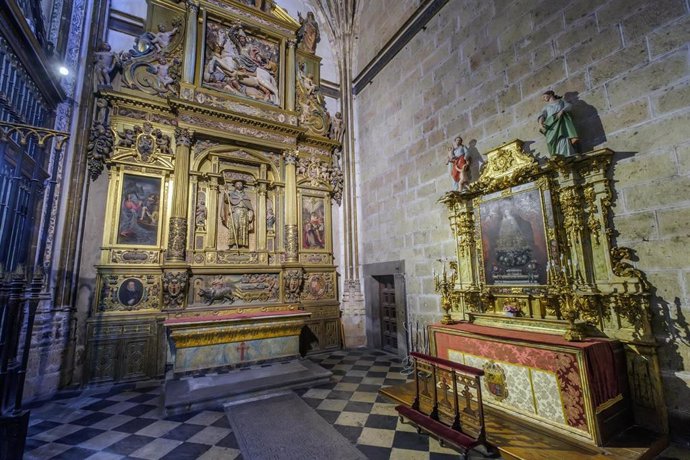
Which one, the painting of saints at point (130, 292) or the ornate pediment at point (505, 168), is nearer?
the ornate pediment at point (505, 168)

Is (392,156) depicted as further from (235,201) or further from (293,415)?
(293,415)

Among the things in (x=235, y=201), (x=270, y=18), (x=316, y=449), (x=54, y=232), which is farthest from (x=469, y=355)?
(x=270, y=18)

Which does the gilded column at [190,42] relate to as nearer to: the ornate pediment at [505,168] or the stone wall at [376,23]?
the stone wall at [376,23]

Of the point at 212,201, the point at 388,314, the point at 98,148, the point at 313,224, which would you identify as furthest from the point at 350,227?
the point at 98,148

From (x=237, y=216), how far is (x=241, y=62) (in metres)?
4.06

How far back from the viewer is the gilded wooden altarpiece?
6.13 metres

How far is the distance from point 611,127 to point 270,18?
839 centimetres

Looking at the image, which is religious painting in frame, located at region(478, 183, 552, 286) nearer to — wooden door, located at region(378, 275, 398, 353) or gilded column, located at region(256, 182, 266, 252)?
wooden door, located at region(378, 275, 398, 353)

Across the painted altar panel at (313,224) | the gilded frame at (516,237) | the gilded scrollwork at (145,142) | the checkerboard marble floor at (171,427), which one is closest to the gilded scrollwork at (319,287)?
the painted altar panel at (313,224)

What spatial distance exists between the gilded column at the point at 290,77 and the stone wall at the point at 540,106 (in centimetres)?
233

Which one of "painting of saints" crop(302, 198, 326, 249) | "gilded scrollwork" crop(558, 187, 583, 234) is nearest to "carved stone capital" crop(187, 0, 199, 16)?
"painting of saints" crop(302, 198, 326, 249)

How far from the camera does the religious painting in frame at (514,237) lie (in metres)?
4.26

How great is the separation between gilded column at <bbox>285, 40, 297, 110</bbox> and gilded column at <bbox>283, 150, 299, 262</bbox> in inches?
55.7

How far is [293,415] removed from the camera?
4.09m
